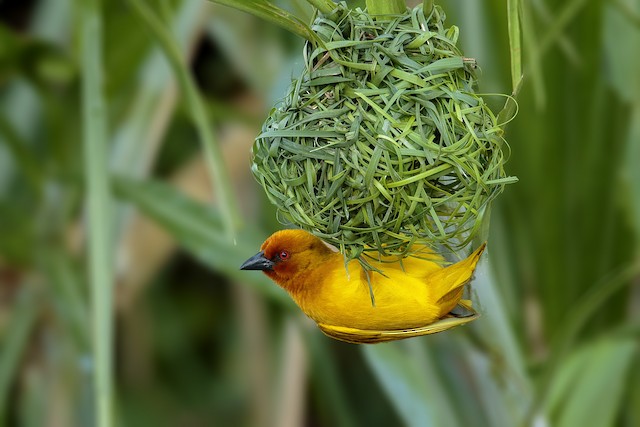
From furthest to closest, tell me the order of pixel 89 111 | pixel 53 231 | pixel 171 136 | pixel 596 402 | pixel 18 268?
pixel 171 136, pixel 18 268, pixel 53 231, pixel 596 402, pixel 89 111

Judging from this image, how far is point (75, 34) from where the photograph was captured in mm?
2502

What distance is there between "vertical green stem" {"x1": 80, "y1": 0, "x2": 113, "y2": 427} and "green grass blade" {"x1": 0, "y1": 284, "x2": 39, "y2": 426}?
0.72m

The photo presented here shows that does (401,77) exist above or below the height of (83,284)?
above

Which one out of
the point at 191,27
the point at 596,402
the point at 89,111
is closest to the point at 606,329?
the point at 596,402

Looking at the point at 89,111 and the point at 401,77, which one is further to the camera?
the point at 89,111

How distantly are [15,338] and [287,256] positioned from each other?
48.8 inches

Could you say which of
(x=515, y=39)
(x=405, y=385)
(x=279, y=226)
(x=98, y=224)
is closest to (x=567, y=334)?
(x=405, y=385)

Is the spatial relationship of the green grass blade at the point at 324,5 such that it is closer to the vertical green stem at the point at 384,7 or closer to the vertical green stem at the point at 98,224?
the vertical green stem at the point at 384,7

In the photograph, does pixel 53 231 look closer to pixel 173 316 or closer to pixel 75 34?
pixel 75 34

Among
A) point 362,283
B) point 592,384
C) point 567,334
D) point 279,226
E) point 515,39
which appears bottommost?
point 592,384

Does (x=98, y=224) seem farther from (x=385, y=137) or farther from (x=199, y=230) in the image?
(x=385, y=137)

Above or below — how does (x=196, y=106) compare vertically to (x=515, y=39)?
below

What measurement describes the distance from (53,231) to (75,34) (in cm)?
52

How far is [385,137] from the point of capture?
42.6 inches
